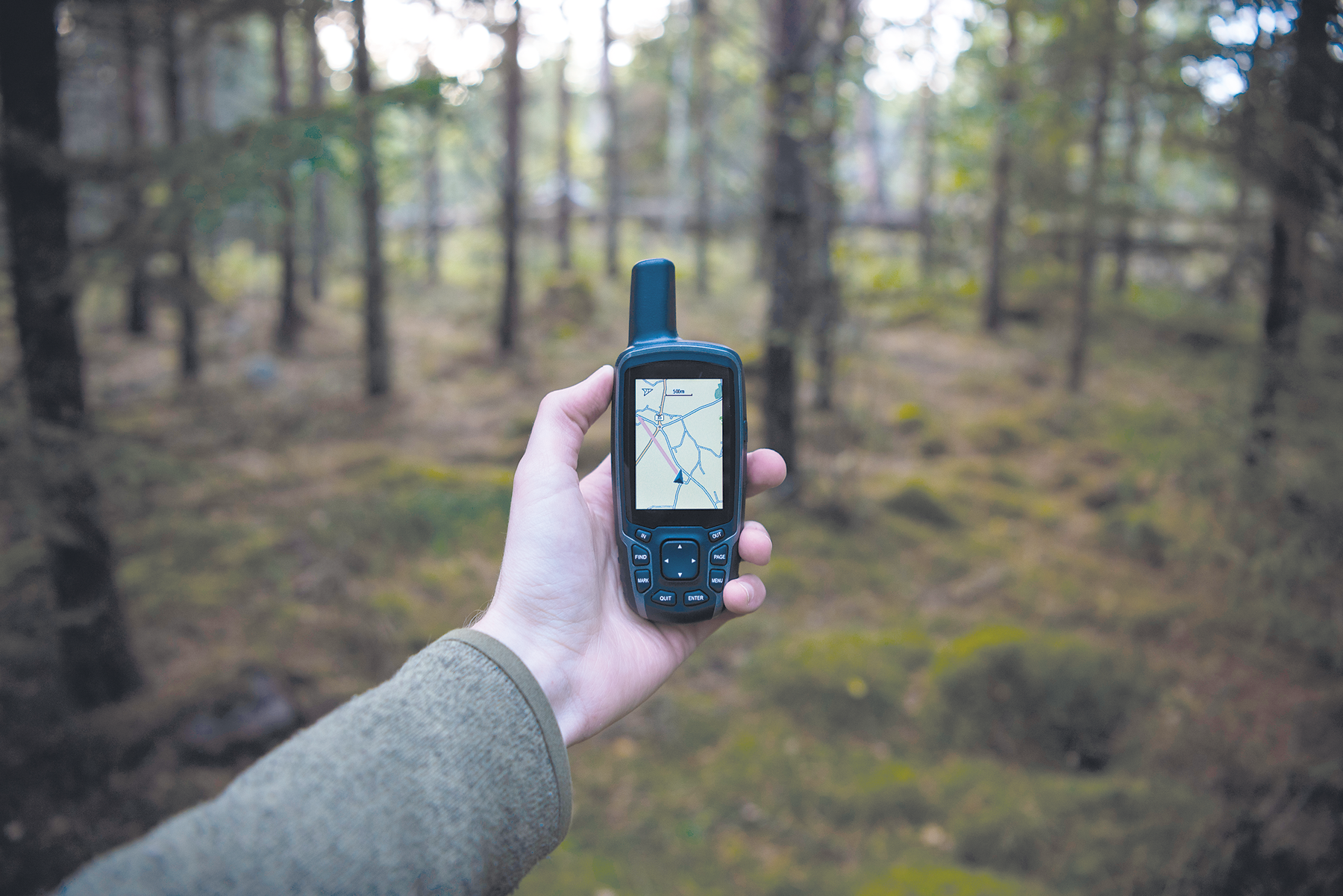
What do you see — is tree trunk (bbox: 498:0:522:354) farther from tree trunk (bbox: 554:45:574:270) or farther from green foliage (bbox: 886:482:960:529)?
green foliage (bbox: 886:482:960:529)

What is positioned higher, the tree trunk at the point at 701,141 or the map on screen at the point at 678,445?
the tree trunk at the point at 701,141

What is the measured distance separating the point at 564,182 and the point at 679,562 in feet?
57.6

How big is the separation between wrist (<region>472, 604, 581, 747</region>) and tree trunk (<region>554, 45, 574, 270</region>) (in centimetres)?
1668

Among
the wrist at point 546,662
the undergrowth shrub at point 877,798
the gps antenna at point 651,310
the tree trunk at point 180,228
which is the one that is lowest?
the undergrowth shrub at point 877,798

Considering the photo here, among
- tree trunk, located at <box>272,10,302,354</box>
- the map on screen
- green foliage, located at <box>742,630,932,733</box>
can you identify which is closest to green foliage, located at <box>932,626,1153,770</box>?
green foliage, located at <box>742,630,932,733</box>

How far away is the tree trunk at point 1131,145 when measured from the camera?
518 centimetres

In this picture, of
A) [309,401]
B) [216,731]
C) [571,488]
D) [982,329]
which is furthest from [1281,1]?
[982,329]

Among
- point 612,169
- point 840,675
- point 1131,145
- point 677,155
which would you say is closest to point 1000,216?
point 1131,145

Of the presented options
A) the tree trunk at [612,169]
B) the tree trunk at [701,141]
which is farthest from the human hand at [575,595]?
the tree trunk at [612,169]

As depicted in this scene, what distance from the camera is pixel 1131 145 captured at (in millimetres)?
10773

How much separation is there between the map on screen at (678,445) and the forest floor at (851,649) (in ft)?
8.44

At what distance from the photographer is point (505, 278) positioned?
44.2ft

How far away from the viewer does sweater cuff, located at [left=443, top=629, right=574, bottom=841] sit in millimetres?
1322

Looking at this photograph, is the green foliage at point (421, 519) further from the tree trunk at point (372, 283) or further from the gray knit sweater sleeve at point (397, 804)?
the gray knit sweater sleeve at point (397, 804)
